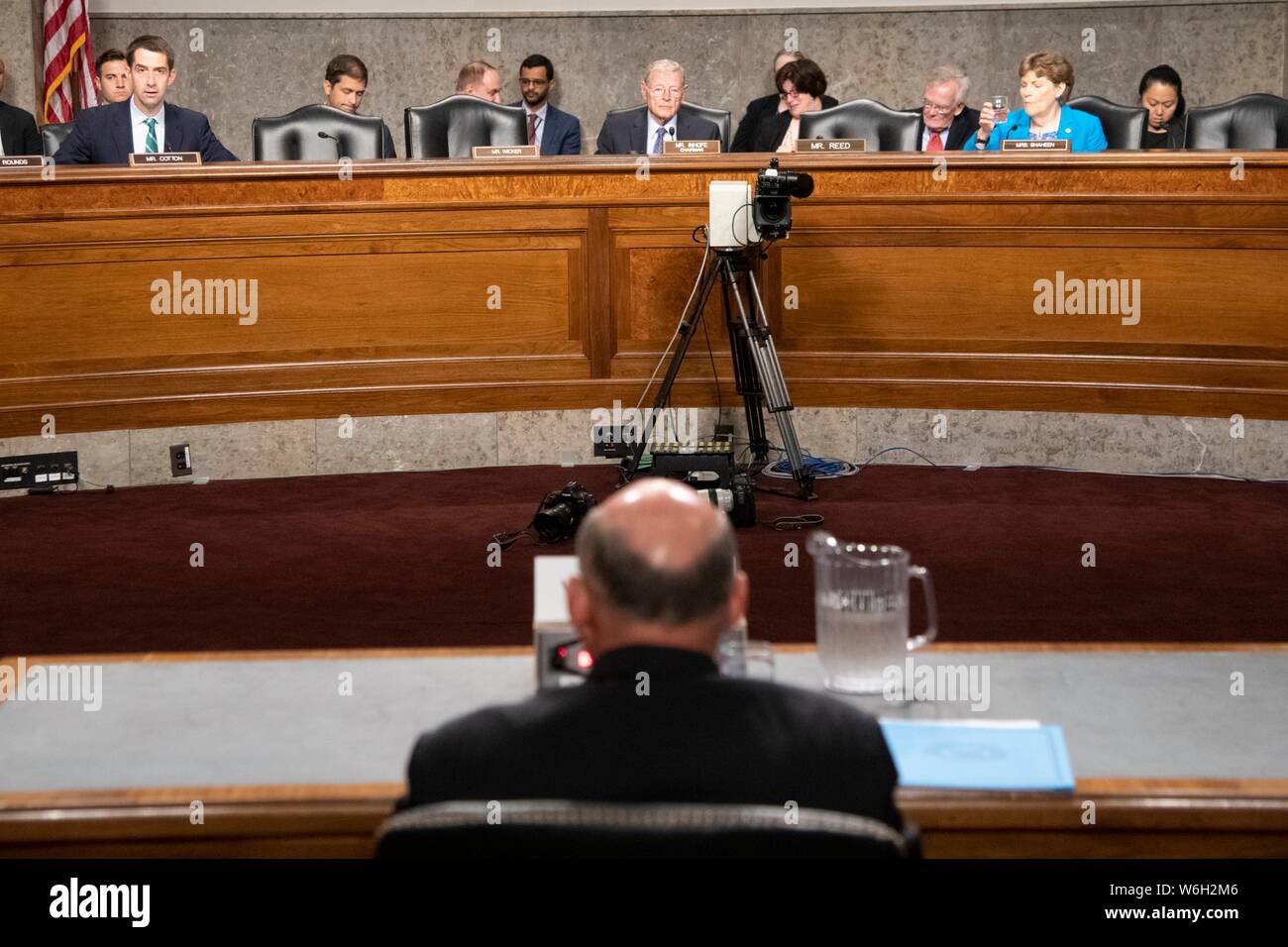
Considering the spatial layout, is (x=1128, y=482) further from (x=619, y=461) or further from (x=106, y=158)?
(x=106, y=158)

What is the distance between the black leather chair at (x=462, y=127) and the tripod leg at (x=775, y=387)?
1.65 meters

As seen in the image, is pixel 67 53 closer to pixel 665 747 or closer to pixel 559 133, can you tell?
pixel 559 133

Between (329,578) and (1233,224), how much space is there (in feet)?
11.6

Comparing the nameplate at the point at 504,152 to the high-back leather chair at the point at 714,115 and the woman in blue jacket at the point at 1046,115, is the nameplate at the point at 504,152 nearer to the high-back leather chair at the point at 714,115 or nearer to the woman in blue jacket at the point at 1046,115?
the high-back leather chair at the point at 714,115

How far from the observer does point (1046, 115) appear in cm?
611

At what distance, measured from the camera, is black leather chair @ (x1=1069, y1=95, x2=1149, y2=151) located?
622 centimetres

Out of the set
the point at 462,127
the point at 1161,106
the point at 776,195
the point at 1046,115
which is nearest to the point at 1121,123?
the point at 1046,115

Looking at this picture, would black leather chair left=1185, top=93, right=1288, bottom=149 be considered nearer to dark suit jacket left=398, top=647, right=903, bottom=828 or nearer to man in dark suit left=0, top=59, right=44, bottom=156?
man in dark suit left=0, top=59, right=44, bottom=156

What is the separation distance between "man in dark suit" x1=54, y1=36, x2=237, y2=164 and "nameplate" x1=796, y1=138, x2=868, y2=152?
2339 mm

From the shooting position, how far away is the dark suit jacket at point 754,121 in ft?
23.3

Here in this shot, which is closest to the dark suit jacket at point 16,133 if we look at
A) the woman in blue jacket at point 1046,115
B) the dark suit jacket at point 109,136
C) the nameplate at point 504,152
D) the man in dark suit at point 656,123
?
the dark suit jacket at point 109,136

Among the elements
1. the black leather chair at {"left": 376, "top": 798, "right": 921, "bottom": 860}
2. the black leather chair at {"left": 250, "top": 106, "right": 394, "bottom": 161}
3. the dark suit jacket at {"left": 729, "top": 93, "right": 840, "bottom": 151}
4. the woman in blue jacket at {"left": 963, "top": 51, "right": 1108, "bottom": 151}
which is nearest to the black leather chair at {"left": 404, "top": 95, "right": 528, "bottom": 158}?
the black leather chair at {"left": 250, "top": 106, "right": 394, "bottom": 161}
